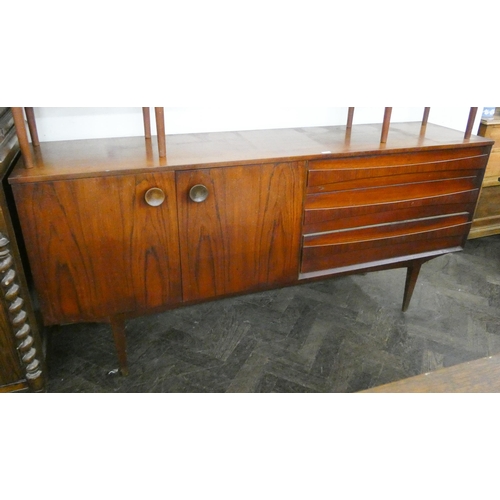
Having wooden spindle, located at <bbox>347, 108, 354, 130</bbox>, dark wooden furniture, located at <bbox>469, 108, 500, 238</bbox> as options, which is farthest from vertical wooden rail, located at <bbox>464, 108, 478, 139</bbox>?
dark wooden furniture, located at <bbox>469, 108, 500, 238</bbox>

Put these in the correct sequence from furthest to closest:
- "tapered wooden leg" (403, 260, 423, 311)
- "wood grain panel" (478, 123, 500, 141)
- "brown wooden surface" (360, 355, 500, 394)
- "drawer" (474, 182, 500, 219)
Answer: "drawer" (474, 182, 500, 219)
"wood grain panel" (478, 123, 500, 141)
"tapered wooden leg" (403, 260, 423, 311)
"brown wooden surface" (360, 355, 500, 394)

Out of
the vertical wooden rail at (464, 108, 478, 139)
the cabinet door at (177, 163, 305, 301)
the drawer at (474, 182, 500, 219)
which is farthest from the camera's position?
the drawer at (474, 182, 500, 219)

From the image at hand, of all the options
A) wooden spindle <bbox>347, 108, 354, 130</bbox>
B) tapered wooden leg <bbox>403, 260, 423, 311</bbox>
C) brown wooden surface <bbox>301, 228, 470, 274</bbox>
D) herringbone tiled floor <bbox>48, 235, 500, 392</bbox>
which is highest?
wooden spindle <bbox>347, 108, 354, 130</bbox>

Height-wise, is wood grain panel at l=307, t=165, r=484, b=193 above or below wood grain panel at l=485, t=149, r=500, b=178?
above

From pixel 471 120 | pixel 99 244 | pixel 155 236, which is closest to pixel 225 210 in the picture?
pixel 155 236

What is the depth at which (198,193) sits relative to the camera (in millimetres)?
1268

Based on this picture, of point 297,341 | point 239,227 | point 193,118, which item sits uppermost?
point 193,118

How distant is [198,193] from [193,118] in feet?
1.85

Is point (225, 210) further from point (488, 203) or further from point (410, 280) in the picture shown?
point (488, 203)

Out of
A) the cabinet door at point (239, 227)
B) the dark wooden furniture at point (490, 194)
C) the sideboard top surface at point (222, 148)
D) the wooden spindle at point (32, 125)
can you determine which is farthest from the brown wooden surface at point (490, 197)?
the wooden spindle at point (32, 125)

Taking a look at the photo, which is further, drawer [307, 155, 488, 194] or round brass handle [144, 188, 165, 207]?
drawer [307, 155, 488, 194]

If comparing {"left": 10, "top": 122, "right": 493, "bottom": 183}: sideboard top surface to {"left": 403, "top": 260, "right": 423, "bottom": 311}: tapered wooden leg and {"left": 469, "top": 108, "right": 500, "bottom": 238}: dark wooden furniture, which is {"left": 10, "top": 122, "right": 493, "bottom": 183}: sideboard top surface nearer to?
{"left": 403, "top": 260, "right": 423, "bottom": 311}: tapered wooden leg

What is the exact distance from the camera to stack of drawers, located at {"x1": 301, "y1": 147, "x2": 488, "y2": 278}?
1.47 metres

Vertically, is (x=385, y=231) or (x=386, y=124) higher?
(x=386, y=124)
